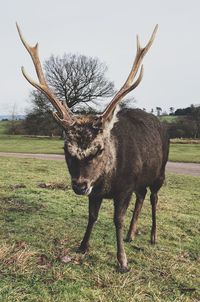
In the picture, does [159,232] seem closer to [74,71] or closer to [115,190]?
[115,190]

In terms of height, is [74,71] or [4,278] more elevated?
[74,71]

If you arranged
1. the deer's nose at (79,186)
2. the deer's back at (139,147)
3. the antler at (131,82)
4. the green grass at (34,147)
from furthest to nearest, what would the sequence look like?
the green grass at (34,147)
the deer's back at (139,147)
the antler at (131,82)
the deer's nose at (79,186)

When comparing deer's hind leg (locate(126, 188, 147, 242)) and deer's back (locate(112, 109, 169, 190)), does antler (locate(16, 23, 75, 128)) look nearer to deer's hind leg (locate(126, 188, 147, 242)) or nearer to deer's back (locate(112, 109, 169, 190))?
deer's back (locate(112, 109, 169, 190))

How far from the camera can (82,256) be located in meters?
5.94

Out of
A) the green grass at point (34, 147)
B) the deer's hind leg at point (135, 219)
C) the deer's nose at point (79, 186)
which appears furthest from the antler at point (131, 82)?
the green grass at point (34, 147)

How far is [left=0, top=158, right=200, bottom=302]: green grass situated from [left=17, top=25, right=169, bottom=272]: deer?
1.22ft

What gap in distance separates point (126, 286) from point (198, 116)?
1975 inches

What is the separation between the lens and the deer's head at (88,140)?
5.22m

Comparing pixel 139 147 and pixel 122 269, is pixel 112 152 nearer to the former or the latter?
pixel 139 147

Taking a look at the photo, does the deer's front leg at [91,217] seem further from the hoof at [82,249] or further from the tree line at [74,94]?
the tree line at [74,94]

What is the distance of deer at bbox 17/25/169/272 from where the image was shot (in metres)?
5.28

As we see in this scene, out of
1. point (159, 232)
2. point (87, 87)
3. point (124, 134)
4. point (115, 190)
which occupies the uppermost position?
point (87, 87)

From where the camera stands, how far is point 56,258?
224 inches

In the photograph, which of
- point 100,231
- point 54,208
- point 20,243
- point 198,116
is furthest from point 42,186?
point 198,116
